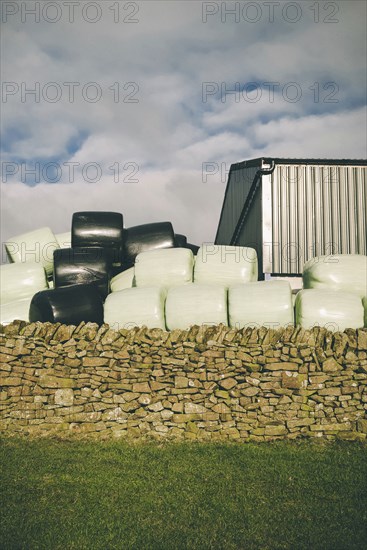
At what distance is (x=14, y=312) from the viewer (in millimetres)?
9273

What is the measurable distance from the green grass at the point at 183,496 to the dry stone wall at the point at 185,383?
39 cm

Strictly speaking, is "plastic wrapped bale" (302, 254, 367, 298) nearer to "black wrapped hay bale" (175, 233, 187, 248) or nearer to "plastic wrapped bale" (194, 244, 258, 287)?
"plastic wrapped bale" (194, 244, 258, 287)

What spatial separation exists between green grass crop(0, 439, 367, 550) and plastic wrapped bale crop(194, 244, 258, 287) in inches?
117

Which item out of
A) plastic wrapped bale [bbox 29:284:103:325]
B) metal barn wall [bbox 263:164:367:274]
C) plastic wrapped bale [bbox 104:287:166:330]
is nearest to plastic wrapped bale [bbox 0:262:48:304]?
plastic wrapped bale [bbox 29:284:103:325]

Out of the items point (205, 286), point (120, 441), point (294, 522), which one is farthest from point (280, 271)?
point (294, 522)

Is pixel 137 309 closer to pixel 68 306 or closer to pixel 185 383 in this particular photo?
pixel 68 306

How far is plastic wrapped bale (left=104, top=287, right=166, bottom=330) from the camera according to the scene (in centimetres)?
841

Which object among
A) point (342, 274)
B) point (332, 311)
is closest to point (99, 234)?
point (342, 274)

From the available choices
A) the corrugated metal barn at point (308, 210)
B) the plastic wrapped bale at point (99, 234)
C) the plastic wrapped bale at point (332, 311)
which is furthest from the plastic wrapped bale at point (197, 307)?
the corrugated metal barn at point (308, 210)

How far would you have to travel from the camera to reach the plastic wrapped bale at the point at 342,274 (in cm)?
870

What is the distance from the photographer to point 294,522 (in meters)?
4.90

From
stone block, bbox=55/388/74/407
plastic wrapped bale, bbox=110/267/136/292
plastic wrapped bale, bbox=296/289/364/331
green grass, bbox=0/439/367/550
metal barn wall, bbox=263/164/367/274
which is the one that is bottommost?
green grass, bbox=0/439/367/550

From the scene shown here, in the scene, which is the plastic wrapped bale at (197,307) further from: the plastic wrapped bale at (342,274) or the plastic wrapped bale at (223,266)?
the plastic wrapped bale at (342,274)

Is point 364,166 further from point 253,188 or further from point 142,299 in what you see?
point 142,299
